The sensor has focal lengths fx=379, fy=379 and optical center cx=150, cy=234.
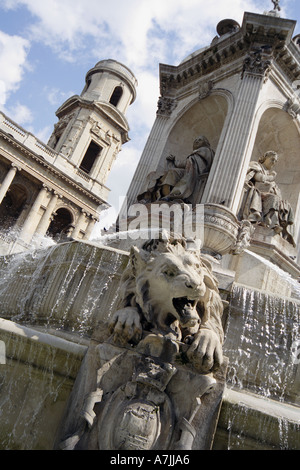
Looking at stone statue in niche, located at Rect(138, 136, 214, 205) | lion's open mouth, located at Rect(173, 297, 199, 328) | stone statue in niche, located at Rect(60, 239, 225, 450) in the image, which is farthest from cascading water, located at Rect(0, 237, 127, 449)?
stone statue in niche, located at Rect(138, 136, 214, 205)

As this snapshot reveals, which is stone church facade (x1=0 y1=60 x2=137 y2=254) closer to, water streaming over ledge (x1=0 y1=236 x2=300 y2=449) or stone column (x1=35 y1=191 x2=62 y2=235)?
stone column (x1=35 y1=191 x2=62 y2=235)

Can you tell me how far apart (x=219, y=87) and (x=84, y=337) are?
24.4 feet

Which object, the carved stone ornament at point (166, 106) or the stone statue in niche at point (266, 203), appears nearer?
the stone statue in niche at point (266, 203)

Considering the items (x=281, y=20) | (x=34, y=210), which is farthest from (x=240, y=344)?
(x=34, y=210)

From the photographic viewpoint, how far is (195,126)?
9930mm

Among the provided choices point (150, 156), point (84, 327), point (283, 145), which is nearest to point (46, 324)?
point (84, 327)

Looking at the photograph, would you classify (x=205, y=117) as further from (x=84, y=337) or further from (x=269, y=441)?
(x=269, y=441)

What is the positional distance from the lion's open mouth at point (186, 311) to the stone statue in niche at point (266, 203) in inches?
222

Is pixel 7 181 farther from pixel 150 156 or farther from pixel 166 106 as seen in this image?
pixel 150 156

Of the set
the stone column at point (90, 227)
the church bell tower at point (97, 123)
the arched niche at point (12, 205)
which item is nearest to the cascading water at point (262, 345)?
the arched niche at point (12, 205)

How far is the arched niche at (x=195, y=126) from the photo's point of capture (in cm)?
946

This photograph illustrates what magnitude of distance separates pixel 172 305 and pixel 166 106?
855cm

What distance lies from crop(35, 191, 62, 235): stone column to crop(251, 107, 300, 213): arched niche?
76.0 ft

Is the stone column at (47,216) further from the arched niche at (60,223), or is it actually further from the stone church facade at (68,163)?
the arched niche at (60,223)
